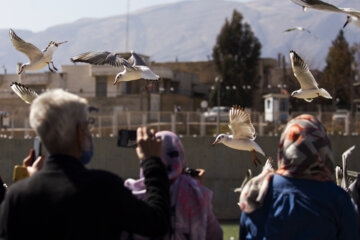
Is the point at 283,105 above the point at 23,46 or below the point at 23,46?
below

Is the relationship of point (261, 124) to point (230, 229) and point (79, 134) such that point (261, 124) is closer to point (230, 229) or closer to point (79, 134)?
point (230, 229)

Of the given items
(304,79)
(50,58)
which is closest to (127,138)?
(50,58)

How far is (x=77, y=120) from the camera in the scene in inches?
135

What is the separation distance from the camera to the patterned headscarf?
3.91 metres

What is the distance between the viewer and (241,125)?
25.0 feet

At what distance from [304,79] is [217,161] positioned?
14.9 m

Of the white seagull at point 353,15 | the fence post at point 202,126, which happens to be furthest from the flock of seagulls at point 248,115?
the fence post at point 202,126

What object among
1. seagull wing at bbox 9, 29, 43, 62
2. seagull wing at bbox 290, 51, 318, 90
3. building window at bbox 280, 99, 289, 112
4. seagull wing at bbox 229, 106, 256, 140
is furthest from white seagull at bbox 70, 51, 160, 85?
building window at bbox 280, 99, 289, 112

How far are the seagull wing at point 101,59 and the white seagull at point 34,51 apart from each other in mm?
309

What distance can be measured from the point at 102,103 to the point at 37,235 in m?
52.7

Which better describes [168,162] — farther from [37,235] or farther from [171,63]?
[171,63]

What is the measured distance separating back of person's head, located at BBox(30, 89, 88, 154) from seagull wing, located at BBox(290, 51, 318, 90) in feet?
14.2

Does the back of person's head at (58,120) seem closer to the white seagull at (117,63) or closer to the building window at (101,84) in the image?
the white seagull at (117,63)

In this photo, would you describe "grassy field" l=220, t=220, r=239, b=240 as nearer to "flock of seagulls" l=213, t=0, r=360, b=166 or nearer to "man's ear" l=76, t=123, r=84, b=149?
"flock of seagulls" l=213, t=0, r=360, b=166
